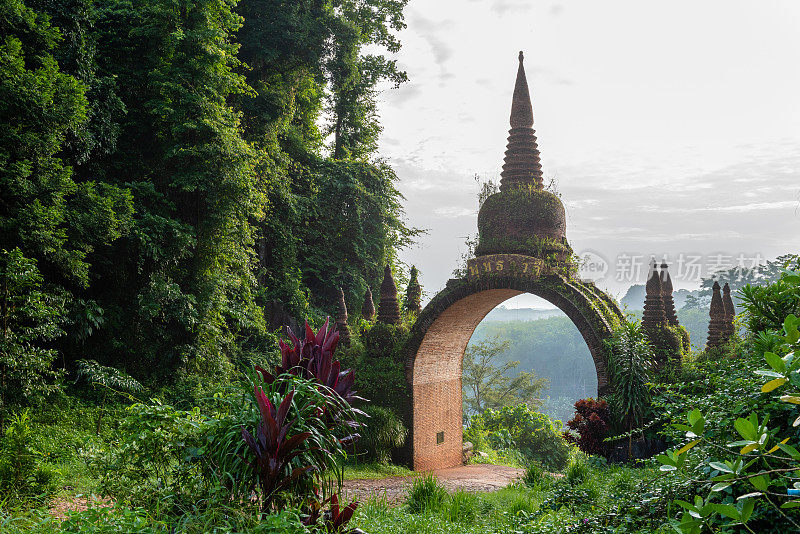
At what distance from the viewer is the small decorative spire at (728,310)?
8797 millimetres

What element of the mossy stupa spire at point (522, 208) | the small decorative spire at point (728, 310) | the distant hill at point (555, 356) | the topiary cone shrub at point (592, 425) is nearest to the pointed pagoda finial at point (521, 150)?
the mossy stupa spire at point (522, 208)

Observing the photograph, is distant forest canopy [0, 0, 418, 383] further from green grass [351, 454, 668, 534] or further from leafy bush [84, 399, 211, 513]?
green grass [351, 454, 668, 534]

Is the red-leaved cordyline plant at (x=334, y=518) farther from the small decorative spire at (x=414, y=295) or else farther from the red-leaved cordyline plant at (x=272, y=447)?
the small decorative spire at (x=414, y=295)

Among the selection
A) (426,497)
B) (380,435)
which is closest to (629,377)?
(426,497)

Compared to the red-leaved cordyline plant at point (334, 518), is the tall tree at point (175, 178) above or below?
above

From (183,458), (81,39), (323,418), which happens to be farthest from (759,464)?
(81,39)

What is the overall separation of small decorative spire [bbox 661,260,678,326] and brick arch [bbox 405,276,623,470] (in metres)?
0.87

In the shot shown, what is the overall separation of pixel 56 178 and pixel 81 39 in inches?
114

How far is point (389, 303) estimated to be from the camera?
1246cm

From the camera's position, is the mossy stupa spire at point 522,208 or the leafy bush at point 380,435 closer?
the mossy stupa spire at point 522,208

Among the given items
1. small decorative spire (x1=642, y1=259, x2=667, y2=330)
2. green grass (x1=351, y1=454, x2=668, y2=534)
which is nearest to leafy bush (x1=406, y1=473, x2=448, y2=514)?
green grass (x1=351, y1=454, x2=668, y2=534)

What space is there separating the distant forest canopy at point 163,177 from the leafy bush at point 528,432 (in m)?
6.07

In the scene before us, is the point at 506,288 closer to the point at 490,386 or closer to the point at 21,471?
the point at 21,471

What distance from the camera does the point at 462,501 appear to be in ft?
20.9
